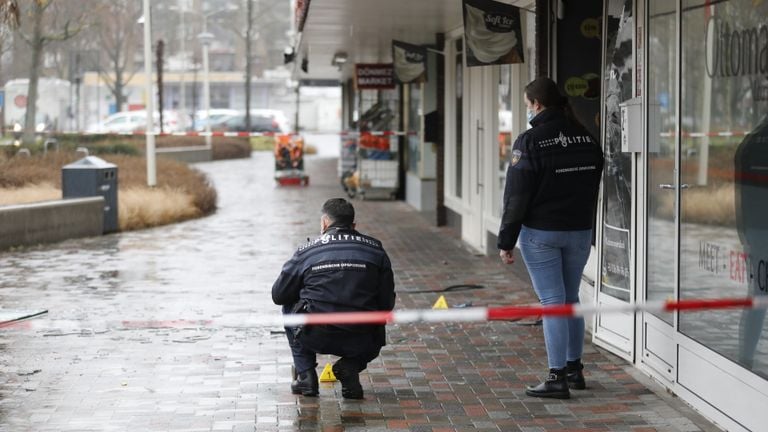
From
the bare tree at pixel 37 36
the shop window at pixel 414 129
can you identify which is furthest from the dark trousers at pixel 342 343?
the bare tree at pixel 37 36

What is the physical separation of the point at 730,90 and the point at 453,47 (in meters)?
11.2

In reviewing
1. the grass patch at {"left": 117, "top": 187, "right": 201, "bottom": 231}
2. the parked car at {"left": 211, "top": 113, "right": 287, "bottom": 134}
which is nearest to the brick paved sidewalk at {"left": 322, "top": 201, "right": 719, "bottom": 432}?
the grass patch at {"left": 117, "top": 187, "right": 201, "bottom": 231}

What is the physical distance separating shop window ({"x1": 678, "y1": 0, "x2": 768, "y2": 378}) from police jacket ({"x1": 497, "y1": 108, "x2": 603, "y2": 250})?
573 mm

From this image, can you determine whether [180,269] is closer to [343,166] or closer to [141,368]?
[141,368]

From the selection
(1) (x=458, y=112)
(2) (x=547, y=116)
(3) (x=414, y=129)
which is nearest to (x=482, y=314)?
(2) (x=547, y=116)

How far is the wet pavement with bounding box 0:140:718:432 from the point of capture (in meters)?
6.81

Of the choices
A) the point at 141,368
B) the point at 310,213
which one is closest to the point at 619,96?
the point at 141,368

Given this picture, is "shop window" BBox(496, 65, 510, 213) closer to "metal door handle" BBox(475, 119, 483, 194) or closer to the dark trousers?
"metal door handle" BBox(475, 119, 483, 194)

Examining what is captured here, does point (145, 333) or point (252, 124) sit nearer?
point (145, 333)

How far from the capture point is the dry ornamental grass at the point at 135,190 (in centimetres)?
1802

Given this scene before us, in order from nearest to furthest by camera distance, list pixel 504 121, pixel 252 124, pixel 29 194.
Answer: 1. pixel 504 121
2. pixel 29 194
3. pixel 252 124

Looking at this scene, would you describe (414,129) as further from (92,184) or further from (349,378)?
(349,378)

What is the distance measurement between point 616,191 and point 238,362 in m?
2.74

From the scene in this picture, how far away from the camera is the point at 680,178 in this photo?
724cm
